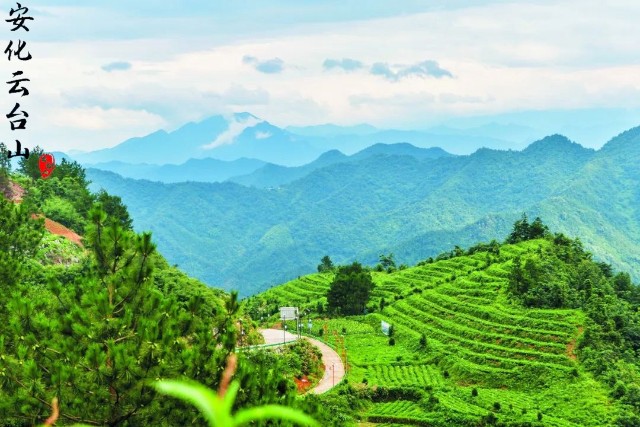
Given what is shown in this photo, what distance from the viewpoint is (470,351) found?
5209 cm

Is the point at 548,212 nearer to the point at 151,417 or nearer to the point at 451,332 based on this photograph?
the point at 451,332

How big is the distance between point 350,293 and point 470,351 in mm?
21106

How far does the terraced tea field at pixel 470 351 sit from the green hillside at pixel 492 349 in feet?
0.27

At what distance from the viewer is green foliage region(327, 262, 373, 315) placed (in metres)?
71.3

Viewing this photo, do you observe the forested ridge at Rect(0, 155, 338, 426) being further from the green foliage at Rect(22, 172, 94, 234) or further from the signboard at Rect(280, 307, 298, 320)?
the green foliage at Rect(22, 172, 94, 234)

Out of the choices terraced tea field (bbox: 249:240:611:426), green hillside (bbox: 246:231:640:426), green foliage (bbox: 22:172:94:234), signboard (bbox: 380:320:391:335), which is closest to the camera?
green hillside (bbox: 246:231:640:426)

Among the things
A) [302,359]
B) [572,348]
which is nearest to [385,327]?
[302,359]

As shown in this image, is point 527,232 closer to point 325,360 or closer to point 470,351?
point 470,351

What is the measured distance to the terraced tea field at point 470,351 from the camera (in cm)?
4162

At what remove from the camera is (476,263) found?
243ft

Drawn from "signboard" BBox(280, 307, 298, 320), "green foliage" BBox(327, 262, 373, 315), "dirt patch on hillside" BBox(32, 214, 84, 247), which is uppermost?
"dirt patch on hillside" BBox(32, 214, 84, 247)

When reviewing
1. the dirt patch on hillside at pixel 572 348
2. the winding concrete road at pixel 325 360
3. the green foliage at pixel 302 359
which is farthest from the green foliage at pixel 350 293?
the dirt patch on hillside at pixel 572 348

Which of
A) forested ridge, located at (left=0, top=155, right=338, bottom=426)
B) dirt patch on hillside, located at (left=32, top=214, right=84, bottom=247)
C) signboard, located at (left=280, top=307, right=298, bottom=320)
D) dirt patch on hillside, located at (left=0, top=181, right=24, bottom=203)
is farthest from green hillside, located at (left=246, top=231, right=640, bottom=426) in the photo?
dirt patch on hillside, located at (left=0, top=181, right=24, bottom=203)

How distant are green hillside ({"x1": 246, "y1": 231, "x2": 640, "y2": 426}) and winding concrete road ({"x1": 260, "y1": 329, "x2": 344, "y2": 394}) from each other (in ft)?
3.46
